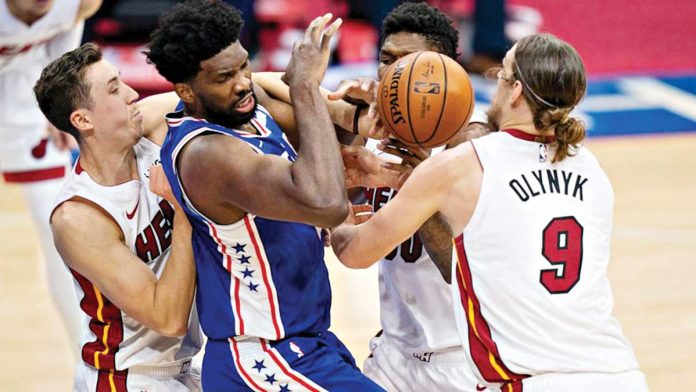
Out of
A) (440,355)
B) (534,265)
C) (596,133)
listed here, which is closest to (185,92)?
(534,265)

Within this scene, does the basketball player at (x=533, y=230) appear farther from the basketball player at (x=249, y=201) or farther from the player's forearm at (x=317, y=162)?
the basketball player at (x=249, y=201)

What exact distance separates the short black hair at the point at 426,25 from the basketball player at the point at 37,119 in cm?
303

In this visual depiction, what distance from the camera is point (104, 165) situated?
14.9 feet

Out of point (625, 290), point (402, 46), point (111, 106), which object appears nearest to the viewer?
point (111, 106)

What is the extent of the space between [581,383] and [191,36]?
181 cm

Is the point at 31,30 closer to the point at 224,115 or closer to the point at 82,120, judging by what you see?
the point at 82,120

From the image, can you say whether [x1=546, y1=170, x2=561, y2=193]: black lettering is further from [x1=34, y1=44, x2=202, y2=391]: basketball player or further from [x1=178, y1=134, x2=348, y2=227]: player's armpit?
[x1=34, y1=44, x2=202, y2=391]: basketball player

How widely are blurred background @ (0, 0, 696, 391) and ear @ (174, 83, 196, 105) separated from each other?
11.2 feet

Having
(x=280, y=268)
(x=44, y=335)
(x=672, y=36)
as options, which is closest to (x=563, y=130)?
(x=280, y=268)

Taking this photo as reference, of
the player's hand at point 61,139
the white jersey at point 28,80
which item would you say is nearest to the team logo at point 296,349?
the player's hand at point 61,139

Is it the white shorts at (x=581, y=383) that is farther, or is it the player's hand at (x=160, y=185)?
the player's hand at (x=160, y=185)

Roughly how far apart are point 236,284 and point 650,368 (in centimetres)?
376

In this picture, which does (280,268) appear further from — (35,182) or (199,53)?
(35,182)

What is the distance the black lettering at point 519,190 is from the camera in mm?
3758
